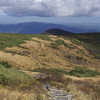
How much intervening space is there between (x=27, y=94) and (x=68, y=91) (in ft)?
9.53

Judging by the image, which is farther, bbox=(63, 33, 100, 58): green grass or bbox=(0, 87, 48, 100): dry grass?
bbox=(63, 33, 100, 58): green grass

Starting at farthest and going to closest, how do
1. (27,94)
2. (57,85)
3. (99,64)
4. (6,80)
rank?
(99,64), (57,85), (6,80), (27,94)

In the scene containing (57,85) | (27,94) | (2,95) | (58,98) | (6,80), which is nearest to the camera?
(2,95)

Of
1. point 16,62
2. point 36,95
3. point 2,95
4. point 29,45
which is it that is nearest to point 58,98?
point 36,95

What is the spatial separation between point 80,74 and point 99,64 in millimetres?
14541

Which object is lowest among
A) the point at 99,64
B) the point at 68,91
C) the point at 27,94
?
the point at 99,64

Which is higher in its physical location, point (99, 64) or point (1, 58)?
point (1, 58)

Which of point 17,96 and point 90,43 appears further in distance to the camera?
point 90,43

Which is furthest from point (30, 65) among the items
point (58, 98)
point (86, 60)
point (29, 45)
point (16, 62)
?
point (86, 60)

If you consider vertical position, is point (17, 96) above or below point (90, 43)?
above

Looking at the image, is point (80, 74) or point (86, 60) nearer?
point (80, 74)

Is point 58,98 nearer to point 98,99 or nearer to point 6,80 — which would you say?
point 98,99

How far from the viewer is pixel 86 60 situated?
3572cm

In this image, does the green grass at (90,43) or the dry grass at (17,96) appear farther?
the green grass at (90,43)
